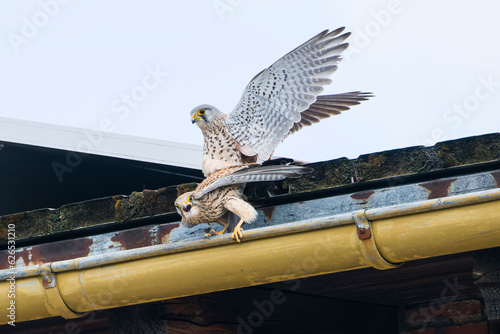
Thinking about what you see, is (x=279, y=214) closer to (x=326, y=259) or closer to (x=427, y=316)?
(x=326, y=259)

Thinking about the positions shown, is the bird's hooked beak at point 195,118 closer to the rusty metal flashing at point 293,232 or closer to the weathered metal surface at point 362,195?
the rusty metal flashing at point 293,232

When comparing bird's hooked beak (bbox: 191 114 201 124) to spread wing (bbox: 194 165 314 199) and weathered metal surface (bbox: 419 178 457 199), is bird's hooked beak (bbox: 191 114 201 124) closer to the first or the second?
spread wing (bbox: 194 165 314 199)

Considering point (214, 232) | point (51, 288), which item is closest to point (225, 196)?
point (214, 232)

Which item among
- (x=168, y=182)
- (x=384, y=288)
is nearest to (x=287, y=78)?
(x=384, y=288)

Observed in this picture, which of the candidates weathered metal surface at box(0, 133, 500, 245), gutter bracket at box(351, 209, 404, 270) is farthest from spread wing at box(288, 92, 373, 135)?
gutter bracket at box(351, 209, 404, 270)

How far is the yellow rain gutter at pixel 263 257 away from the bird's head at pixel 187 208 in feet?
0.51

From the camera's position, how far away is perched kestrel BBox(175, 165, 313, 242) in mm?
4109

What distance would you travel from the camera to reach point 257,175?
416cm

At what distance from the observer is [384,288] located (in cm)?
516

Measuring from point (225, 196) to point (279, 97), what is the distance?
0.77 m

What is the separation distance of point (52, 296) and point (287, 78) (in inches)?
69.8

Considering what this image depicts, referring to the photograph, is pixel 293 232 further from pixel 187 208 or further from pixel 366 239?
pixel 187 208

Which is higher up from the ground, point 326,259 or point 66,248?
point 66,248

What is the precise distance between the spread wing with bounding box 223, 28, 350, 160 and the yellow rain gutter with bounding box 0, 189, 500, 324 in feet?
2.68
